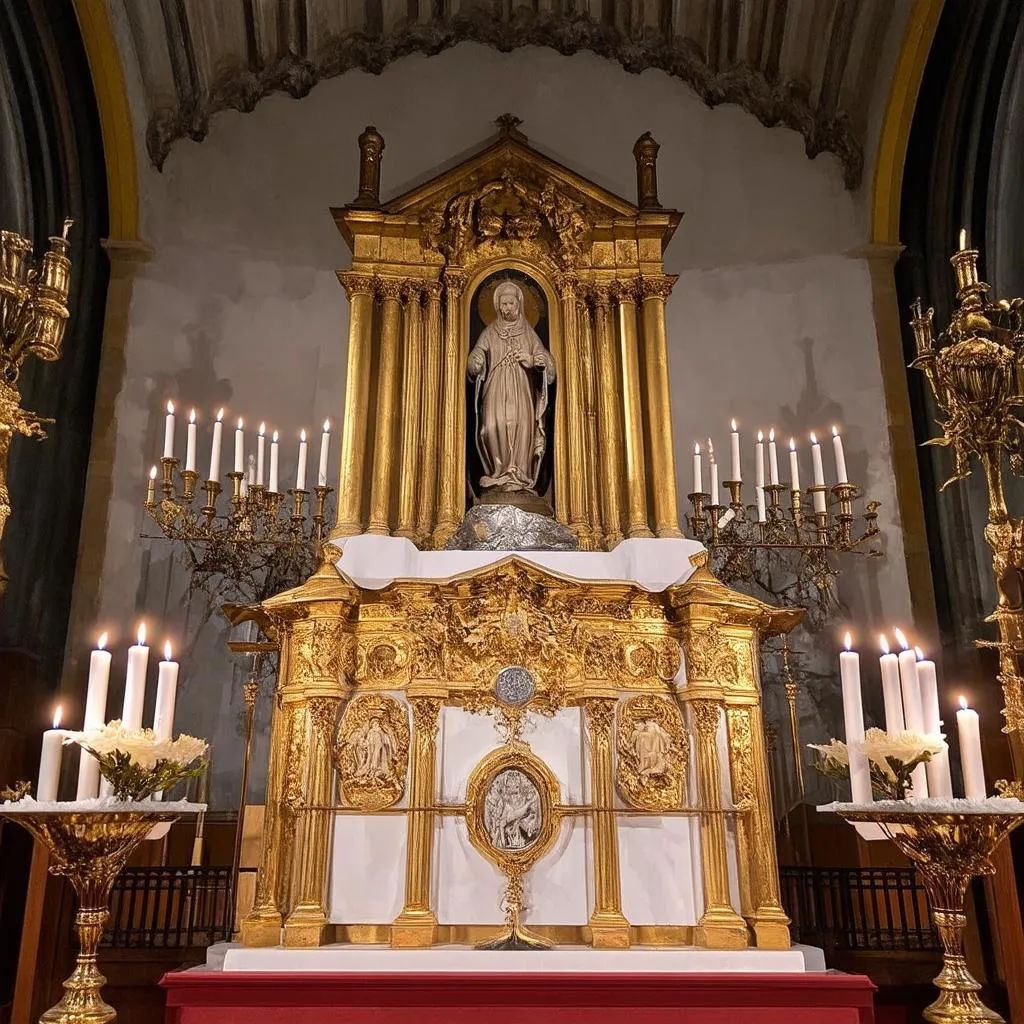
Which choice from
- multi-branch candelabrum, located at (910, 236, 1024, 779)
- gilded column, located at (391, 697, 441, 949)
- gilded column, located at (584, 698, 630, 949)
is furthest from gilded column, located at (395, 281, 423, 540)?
multi-branch candelabrum, located at (910, 236, 1024, 779)

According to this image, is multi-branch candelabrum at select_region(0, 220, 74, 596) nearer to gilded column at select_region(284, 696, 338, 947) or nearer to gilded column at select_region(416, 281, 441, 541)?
gilded column at select_region(284, 696, 338, 947)

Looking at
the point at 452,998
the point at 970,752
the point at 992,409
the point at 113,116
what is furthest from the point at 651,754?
the point at 113,116

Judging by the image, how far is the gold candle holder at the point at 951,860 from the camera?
3332mm

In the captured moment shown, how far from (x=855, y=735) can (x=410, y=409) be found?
4269 millimetres

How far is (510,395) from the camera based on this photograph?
23.5 feet

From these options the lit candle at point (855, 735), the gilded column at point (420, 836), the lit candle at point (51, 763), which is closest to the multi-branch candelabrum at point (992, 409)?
the lit candle at point (855, 735)

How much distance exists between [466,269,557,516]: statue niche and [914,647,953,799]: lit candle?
3.36 m

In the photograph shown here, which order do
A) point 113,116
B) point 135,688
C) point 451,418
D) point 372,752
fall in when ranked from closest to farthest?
point 135,688, point 372,752, point 451,418, point 113,116

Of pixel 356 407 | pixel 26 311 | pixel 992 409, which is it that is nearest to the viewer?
pixel 26 311

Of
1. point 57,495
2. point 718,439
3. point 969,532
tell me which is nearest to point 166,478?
point 57,495

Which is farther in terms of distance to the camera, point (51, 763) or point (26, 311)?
point (26, 311)

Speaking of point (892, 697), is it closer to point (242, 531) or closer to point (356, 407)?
point (356, 407)

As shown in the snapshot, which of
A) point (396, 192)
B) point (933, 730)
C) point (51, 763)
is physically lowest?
point (51, 763)

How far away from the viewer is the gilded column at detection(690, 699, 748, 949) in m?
→ 5.04
